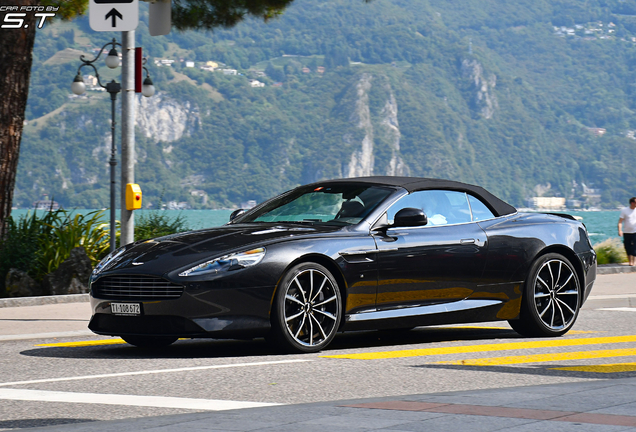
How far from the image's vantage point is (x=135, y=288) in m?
8.07

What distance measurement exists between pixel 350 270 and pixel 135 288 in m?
1.75

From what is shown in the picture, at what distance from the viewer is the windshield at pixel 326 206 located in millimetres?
8953

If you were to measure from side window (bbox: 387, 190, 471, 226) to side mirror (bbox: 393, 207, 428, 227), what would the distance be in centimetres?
27

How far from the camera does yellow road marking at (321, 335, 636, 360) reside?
8.44 meters

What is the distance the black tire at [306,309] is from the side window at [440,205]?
1167 mm

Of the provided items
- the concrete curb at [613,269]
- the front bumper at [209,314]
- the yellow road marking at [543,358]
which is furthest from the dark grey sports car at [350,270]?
the concrete curb at [613,269]

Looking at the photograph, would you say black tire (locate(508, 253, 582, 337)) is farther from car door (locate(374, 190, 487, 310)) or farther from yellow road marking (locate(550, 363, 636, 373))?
yellow road marking (locate(550, 363, 636, 373))

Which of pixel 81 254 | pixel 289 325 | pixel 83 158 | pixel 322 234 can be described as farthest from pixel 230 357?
pixel 83 158

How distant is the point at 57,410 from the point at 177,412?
0.73 m

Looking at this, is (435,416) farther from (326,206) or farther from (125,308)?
(326,206)

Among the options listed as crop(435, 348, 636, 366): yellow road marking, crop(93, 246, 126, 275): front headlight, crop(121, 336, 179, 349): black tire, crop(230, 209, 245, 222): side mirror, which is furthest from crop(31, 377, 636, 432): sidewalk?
crop(230, 209, 245, 222): side mirror

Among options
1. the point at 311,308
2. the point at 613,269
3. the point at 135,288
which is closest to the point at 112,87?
the point at 613,269

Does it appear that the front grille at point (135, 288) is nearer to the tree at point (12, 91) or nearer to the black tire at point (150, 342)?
the black tire at point (150, 342)

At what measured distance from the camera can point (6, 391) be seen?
260 inches
